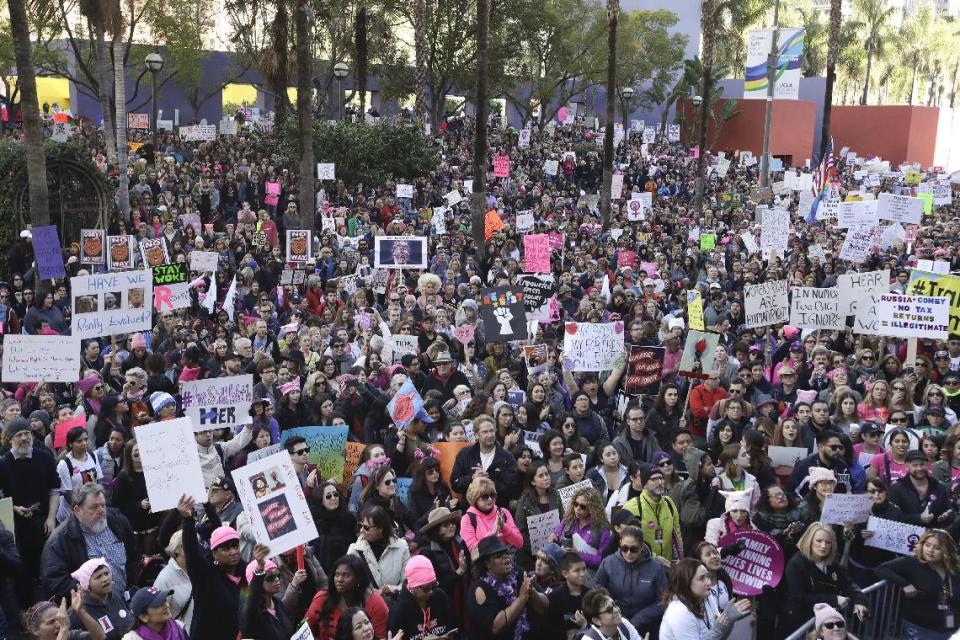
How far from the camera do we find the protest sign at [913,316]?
1306 centimetres

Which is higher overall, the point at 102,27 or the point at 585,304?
the point at 102,27

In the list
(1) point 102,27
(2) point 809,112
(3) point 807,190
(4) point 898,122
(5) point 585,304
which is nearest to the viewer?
(5) point 585,304

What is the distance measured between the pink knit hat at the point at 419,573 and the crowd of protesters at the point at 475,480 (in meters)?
0.01

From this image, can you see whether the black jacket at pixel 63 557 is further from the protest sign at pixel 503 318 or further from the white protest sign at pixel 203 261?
the white protest sign at pixel 203 261

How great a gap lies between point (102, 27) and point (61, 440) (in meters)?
17.5

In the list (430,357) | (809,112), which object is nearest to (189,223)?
(430,357)

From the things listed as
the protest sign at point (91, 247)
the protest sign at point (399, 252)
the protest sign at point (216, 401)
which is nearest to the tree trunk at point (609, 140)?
the protest sign at point (399, 252)

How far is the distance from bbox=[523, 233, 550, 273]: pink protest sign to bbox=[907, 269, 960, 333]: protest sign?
21.3 ft

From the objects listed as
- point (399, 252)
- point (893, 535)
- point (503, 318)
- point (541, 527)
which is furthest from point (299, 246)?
point (893, 535)

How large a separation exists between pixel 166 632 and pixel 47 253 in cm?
1100

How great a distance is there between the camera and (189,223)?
68.7ft

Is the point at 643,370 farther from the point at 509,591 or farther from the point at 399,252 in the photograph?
the point at 399,252

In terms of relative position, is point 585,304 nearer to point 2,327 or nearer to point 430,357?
point 430,357

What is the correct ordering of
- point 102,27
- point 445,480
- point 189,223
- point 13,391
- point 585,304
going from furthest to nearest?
point 102,27 < point 189,223 < point 585,304 < point 13,391 < point 445,480
